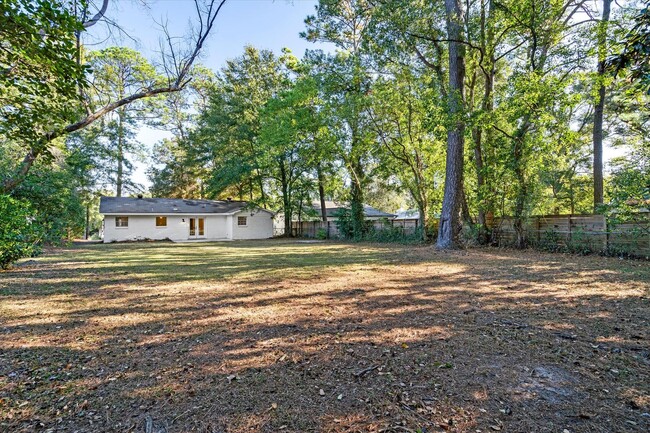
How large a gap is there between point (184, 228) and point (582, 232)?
21714mm

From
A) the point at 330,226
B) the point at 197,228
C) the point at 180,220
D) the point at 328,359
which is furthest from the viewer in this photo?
the point at 197,228

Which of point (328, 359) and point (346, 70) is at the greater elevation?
point (346, 70)

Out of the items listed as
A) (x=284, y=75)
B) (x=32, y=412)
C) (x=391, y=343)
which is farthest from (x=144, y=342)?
(x=284, y=75)

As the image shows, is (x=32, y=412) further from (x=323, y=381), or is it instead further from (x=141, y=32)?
(x=141, y=32)

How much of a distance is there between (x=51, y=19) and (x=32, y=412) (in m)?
3.90

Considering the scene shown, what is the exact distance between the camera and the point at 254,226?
2412 cm

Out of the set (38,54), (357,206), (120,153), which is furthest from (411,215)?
(38,54)

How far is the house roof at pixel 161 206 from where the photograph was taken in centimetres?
2016

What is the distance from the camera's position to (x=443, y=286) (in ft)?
17.5

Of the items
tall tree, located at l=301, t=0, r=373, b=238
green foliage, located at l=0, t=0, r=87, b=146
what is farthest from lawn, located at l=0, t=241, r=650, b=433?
tall tree, located at l=301, t=0, r=373, b=238

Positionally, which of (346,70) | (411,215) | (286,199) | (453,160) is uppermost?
(346,70)

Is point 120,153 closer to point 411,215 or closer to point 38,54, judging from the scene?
point 38,54

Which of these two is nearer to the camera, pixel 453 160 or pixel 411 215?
pixel 453 160

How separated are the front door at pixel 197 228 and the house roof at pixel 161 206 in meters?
0.65
